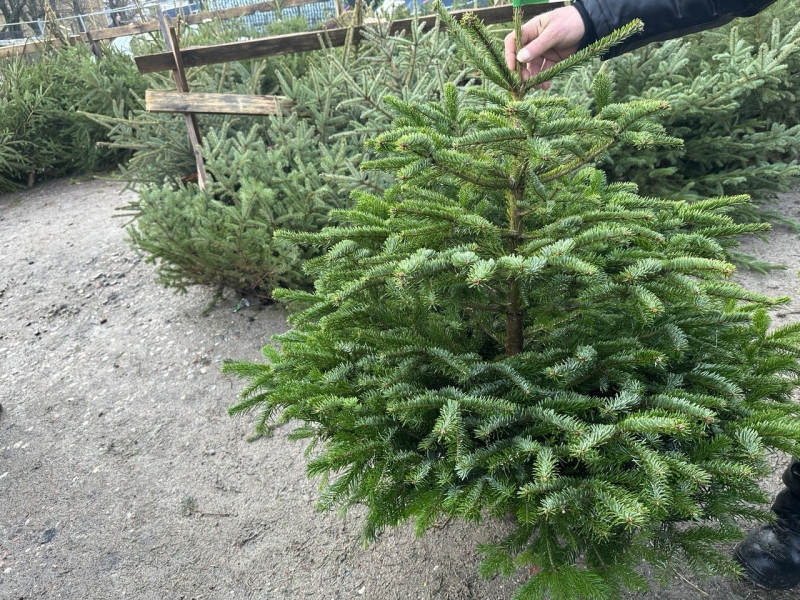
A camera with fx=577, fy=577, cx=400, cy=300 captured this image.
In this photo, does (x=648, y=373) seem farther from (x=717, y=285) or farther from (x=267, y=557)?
(x=267, y=557)

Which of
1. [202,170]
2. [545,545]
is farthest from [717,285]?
[202,170]

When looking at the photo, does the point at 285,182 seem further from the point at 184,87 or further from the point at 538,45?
the point at 538,45

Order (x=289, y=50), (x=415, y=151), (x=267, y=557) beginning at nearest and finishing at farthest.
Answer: (x=415, y=151) < (x=267, y=557) < (x=289, y=50)

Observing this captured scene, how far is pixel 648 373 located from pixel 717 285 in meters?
0.33

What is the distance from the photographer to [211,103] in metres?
3.99

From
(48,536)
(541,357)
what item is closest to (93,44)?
(48,536)

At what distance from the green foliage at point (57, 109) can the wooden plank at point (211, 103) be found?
10.6ft

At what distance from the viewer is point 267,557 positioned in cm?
235

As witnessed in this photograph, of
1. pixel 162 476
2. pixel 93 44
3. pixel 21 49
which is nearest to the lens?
pixel 162 476

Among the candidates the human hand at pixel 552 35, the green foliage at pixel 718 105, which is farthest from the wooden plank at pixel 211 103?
the human hand at pixel 552 35

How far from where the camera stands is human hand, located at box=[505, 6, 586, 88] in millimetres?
1754

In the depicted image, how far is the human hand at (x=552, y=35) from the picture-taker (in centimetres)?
175

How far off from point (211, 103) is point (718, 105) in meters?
3.61

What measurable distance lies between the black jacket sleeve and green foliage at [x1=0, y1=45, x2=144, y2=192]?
612 cm
